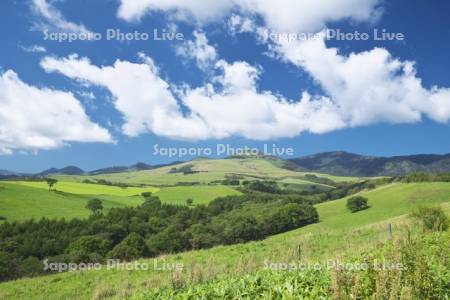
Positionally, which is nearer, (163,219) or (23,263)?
(23,263)

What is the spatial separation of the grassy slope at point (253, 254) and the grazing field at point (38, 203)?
69.5m

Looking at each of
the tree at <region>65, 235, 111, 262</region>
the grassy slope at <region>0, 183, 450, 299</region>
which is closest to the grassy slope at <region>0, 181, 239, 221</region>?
the tree at <region>65, 235, 111, 262</region>

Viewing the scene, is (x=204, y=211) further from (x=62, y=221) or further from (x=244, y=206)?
(x=62, y=221)

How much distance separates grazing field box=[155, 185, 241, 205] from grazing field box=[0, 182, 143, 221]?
1993 cm

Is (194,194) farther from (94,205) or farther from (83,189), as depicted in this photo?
(94,205)

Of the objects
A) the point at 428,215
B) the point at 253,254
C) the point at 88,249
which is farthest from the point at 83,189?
the point at 428,215

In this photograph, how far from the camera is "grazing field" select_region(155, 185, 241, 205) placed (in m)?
144

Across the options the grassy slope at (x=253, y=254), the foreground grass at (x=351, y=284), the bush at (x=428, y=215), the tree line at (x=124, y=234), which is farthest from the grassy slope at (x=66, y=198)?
the foreground grass at (x=351, y=284)

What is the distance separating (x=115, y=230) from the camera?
9562 cm

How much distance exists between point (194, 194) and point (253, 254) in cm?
12809

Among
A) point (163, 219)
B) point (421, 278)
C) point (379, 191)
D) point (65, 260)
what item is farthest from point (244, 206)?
point (421, 278)

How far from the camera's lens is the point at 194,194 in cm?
15425

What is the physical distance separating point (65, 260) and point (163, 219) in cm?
3823

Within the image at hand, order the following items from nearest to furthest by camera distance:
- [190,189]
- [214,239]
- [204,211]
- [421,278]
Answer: [421,278]
[214,239]
[204,211]
[190,189]
